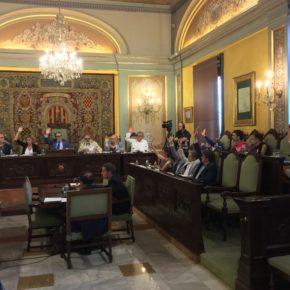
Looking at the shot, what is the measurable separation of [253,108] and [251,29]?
5.26 feet

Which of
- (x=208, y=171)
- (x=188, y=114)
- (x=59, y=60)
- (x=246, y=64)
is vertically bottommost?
(x=208, y=171)

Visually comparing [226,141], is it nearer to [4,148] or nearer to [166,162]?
[166,162]

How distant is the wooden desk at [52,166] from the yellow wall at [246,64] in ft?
7.73

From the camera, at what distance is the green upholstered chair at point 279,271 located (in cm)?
299

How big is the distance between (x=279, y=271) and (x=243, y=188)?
6.32 feet

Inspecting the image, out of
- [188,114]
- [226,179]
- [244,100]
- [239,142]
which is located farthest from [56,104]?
[226,179]

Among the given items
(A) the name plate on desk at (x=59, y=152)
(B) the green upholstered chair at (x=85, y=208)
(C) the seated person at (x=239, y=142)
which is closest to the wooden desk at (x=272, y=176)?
(B) the green upholstered chair at (x=85, y=208)

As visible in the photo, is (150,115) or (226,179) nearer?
(226,179)

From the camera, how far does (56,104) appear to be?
38.9ft

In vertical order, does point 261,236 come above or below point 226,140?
below

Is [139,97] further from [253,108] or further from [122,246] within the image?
[122,246]

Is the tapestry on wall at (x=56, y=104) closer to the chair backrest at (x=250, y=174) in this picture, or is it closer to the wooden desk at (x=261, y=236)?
the chair backrest at (x=250, y=174)

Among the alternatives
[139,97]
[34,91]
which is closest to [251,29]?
[139,97]

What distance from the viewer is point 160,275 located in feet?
13.0
